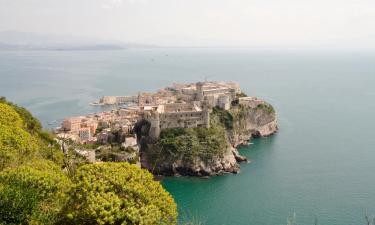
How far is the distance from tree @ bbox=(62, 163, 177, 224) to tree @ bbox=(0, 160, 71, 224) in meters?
0.37

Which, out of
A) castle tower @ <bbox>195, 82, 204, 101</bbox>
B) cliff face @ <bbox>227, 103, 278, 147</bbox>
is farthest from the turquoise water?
castle tower @ <bbox>195, 82, 204, 101</bbox>

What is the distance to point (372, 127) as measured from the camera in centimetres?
4169

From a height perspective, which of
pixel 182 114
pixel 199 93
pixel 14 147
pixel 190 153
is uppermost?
pixel 14 147

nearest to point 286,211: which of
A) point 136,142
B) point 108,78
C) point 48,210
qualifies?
point 136,142

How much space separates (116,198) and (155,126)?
21155mm

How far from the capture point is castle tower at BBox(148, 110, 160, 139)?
29.4 meters

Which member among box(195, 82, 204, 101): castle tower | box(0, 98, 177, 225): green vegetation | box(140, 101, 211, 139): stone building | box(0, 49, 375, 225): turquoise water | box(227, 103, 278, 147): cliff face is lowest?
box(0, 49, 375, 225): turquoise water

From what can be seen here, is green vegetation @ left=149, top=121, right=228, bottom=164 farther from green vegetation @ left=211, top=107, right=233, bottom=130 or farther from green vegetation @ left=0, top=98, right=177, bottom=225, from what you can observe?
green vegetation @ left=0, top=98, right=177, bottom=225

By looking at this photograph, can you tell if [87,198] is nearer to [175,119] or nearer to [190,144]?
[190,144]

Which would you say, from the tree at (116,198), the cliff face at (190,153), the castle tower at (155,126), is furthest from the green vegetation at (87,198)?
the castle tower at (155,126)

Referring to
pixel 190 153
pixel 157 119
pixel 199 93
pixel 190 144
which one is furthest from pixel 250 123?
pixel 157 119

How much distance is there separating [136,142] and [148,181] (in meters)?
20.0

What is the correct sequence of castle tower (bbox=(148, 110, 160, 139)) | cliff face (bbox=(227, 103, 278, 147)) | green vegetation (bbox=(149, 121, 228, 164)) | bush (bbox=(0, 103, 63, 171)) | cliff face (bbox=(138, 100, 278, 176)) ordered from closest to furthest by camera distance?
bush (bbox=(0, 103, 63, 171)) → cliff face (bbox=(138, 100, 278, 176)) → green vegetation (bbox=(149, 121, 228, 164)) → castle tower (bbox=(148, 110, 160, 139)) → cliff face (bbox=(227, 103, 278, 147))

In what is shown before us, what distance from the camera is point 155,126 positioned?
29422mm
